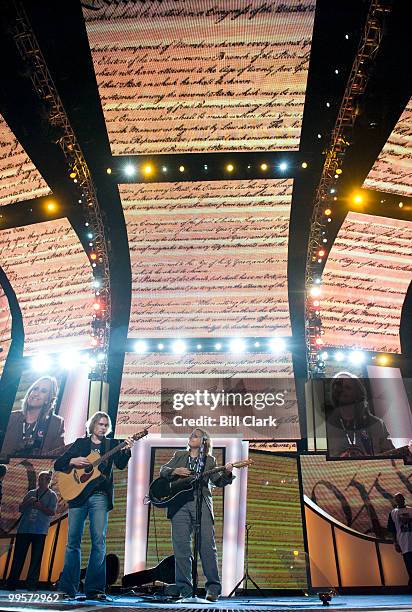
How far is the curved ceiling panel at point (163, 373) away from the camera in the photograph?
10.4 m

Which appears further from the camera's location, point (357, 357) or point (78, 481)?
point (357, 357)

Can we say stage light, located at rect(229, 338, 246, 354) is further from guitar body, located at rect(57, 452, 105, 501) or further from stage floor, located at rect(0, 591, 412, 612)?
guitar body, located at rect(57, 452, 105, 501)

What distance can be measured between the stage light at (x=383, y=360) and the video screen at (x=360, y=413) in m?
0.43

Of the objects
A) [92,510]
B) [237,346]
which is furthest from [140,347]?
[92,510]

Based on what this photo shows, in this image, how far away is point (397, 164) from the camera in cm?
940

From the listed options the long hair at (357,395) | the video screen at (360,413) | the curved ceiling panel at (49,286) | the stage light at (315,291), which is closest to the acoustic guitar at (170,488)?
the video screen at (360,413)

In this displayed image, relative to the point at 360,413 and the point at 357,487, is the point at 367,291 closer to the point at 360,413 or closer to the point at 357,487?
the point at 360,413

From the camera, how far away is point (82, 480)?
193 inches

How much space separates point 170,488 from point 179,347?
6.63 meters

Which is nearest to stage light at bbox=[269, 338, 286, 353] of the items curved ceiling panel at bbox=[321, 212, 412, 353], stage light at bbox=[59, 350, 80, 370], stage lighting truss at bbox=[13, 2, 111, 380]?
curved ceiling panel at bbox=[321, 212, 412, 353]

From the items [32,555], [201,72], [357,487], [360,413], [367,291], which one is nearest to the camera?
[32,555]

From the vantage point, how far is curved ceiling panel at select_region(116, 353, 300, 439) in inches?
408

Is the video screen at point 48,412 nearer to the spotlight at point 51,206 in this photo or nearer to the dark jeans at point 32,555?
the dark jeans at point 32,555

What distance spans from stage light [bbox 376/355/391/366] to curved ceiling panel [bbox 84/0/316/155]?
5.16 metres
